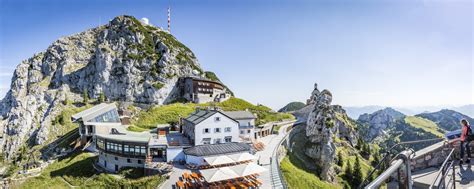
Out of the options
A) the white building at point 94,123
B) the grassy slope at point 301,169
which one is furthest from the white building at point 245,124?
the white building at point 94,123

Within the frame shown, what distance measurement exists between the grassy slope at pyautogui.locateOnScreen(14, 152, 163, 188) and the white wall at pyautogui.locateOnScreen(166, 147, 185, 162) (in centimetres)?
425

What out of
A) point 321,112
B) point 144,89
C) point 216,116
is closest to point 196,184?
point 216,116

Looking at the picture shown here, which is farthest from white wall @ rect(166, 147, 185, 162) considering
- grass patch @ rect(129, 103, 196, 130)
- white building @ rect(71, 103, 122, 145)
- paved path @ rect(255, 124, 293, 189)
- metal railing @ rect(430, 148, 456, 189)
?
metal railing @ rect(430, 148, 456, 189)

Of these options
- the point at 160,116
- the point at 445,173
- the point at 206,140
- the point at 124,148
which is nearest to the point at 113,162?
the point at 124,148

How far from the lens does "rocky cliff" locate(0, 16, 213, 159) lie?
297ft

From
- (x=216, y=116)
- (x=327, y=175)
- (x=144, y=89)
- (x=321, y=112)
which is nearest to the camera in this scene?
(x=216, y=116)

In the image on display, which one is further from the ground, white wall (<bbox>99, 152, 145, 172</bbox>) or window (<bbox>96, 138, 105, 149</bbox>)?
window (<bbox>96, 138, 105, 149</bbox>)

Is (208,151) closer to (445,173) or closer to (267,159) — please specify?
(267,159)

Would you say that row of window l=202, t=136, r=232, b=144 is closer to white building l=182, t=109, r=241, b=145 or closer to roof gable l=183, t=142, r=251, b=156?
white building l=182, t=109, r=241, b=145

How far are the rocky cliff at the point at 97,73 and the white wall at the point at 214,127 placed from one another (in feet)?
189

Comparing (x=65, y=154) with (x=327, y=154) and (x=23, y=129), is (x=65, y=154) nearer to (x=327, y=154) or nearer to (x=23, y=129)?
(x=327, y=154)

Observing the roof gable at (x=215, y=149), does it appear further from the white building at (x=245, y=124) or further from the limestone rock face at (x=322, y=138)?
the limestone rock face at (x=322, y=138)

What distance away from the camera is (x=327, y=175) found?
52.5 metres

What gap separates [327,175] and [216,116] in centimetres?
3042
